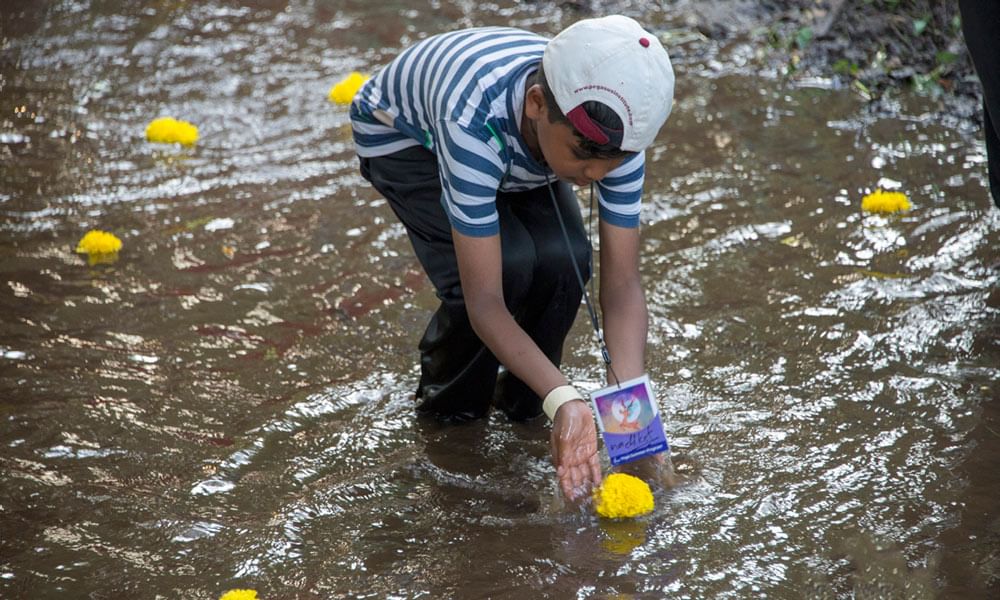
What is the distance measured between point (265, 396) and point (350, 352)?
0.37 meters

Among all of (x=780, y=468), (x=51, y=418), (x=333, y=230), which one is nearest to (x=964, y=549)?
(x=780, y=468)

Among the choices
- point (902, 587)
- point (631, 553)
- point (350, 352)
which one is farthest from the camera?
point (350, 352)

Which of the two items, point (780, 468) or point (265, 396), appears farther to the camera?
point (265, 396)

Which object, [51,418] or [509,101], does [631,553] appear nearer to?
[509,101]

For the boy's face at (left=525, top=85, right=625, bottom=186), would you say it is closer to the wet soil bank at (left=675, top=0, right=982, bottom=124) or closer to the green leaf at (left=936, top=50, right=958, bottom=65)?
the wet soil bank at (left=675, top=0, right=982, bottom=124)

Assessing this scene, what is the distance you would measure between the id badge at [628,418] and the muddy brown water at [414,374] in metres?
0.20

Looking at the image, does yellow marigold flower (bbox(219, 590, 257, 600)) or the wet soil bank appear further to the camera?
the wet soil bank

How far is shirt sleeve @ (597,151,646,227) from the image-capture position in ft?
8.83

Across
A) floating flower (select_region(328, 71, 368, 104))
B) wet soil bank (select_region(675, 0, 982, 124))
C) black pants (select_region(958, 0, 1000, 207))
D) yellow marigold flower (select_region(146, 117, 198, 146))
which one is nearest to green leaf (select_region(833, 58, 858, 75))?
wet soil bank (select_region(675, 0, 982, 124))

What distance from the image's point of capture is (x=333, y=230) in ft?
14.7

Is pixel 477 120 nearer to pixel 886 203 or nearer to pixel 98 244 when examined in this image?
pixel 98 244

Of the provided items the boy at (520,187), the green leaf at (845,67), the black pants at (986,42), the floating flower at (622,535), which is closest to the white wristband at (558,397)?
the boy at (520,187)

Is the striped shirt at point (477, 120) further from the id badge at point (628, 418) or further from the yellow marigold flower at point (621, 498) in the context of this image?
the yellow marigold flower at point (621, 498)

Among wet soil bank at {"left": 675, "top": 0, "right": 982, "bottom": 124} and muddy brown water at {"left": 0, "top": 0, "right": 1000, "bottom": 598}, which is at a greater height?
muddy brown water at {"left": 0, "top": 0, "right": 1000, "bottom": 598}
